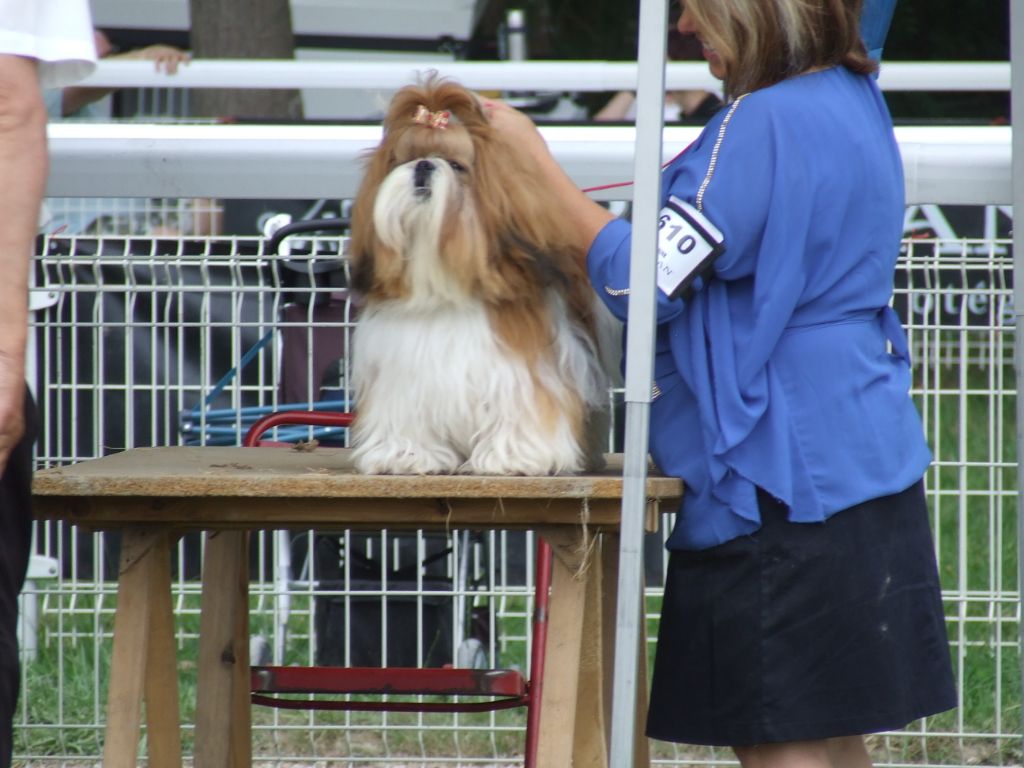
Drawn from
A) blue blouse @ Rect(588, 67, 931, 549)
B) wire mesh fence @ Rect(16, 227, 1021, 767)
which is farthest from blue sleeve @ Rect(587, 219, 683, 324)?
wire mesh fence @ Rect(16, 227, 1021, 767)

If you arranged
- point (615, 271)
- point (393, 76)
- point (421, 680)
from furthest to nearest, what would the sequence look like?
point (393, 76) < point (421, 680) < point (615, 271)

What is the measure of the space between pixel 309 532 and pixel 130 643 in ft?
3.97

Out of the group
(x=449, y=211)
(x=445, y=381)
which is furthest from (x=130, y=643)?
(x=449, y=211)

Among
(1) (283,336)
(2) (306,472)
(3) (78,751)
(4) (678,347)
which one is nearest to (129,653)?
(2) (306,472)

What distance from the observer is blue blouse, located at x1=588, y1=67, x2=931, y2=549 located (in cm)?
216

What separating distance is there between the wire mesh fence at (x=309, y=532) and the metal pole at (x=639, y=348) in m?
1.44

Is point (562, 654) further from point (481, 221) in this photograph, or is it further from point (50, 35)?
point (50, 35)

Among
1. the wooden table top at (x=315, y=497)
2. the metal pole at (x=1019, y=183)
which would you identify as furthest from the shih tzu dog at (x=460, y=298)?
the metal pole at (x=1019, y=183)

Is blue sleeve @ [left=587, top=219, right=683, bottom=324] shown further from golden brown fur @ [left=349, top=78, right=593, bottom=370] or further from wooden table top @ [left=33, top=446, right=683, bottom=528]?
wooden table top @ [left=33, top=446, right=683, bottom=528]

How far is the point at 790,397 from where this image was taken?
7.34ft

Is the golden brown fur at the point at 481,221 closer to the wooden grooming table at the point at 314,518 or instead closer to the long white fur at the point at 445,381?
the long white fur at the point at 445,381

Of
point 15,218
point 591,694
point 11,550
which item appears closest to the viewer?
point 15,218

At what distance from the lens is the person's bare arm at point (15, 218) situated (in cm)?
192

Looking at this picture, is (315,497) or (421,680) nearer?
(315,497)
